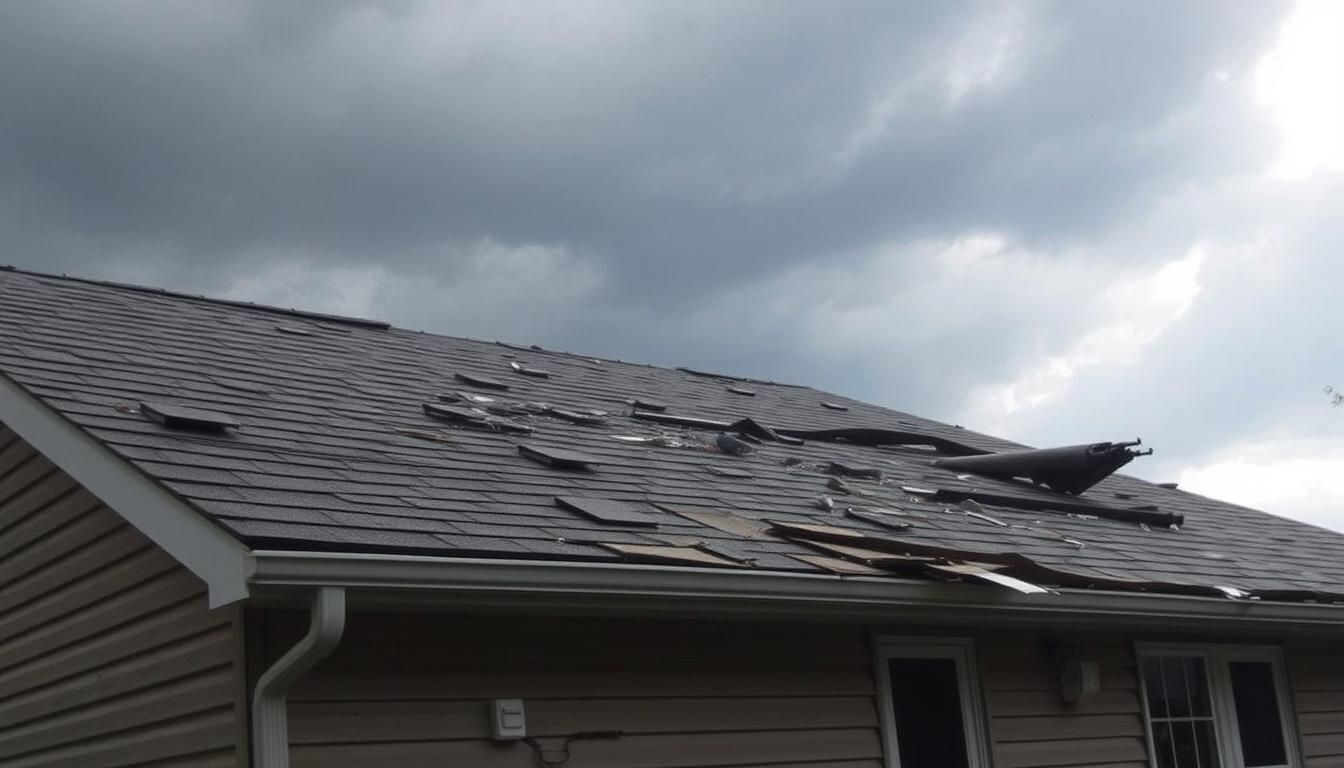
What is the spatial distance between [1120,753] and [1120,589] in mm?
1289

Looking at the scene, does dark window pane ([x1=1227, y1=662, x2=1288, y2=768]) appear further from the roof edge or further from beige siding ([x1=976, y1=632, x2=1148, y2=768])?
the roof edge

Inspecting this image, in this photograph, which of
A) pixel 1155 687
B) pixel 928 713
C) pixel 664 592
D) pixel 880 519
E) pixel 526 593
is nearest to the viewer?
pixel 526 593

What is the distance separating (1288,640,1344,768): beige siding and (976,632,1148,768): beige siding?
182cm

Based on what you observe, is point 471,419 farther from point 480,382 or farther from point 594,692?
point 594,692

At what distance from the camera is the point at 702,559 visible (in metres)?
6.03

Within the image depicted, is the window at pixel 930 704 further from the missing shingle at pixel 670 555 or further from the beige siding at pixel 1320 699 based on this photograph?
the beige siding at pixel 1320 699

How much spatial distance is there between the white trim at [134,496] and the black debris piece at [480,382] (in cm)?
388

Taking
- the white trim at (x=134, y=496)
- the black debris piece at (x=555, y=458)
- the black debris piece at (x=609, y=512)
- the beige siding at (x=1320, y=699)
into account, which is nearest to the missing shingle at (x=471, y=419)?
the black debris piece at (x=555, y=458)

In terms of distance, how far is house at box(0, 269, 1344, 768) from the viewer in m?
5.25

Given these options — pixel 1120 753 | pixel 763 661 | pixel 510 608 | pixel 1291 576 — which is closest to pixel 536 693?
pixel 510 608

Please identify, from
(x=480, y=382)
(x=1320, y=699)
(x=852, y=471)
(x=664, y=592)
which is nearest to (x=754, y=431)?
(x=852, y=471)

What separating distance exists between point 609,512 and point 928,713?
2105 mm

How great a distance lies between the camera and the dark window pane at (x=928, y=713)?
7.27 m

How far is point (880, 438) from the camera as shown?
12719 millimetres
